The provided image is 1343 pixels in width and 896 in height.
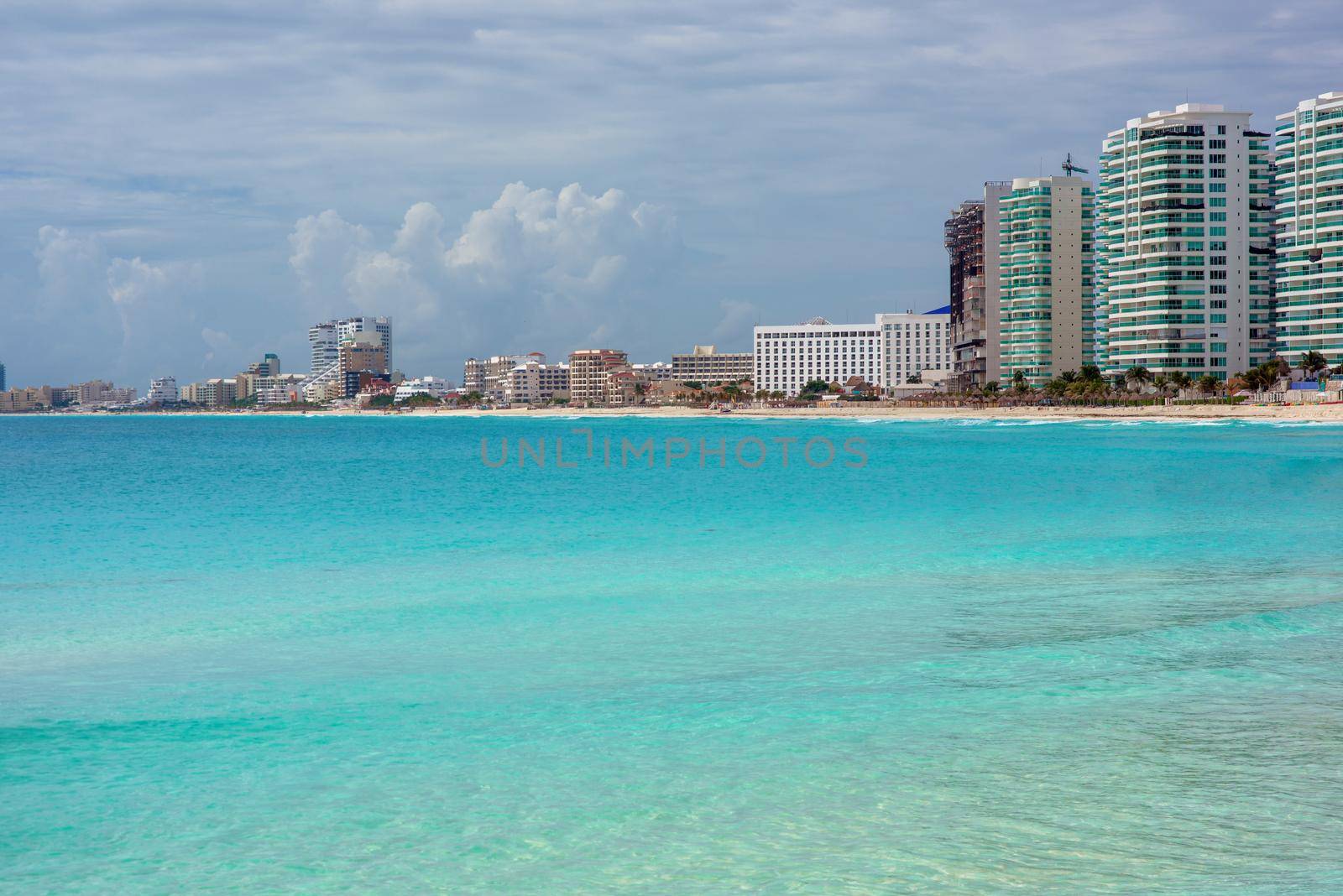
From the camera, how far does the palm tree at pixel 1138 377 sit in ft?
453

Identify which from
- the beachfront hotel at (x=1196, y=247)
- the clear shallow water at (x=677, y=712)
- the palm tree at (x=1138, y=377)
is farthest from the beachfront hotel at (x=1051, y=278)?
the clear shallow water at (x=677, y=712)

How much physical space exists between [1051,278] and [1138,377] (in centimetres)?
3621

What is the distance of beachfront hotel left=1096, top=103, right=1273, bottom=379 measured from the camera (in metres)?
143

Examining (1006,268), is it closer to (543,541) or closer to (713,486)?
(713,486)

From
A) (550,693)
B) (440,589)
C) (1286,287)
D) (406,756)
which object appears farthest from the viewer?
(1286,287)

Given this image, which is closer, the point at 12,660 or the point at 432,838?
the point at 432,838

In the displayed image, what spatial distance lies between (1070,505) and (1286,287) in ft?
389

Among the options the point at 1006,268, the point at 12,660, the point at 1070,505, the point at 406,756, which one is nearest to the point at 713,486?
the point at 1070,505

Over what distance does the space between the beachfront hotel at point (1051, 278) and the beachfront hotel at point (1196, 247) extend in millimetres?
23074

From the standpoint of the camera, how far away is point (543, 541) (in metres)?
25.7

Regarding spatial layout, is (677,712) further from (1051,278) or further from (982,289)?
(982,289)

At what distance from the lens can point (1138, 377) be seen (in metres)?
138

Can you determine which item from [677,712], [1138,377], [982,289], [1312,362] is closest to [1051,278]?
[982,289]

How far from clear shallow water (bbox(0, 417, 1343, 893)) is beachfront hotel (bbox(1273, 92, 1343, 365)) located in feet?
390
